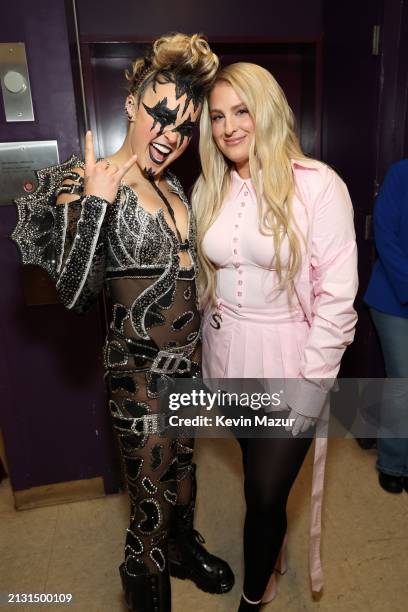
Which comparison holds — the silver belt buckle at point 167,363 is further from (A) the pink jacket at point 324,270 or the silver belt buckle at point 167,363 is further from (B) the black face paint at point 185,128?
(B) the black face paint at point 185,128

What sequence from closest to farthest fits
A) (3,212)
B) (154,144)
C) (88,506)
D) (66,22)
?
(154,144), (66,22), (3,212), (88,506)

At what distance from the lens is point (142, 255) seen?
1.32 meters

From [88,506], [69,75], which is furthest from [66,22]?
[88,506]

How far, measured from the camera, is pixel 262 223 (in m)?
1.36

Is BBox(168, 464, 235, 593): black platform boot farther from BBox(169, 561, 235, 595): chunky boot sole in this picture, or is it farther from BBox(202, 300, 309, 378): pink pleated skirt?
BBox(202, 300, 309, 378): pink pleated skirt

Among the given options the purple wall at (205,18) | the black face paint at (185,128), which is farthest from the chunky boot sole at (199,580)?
the purple wall at (205,18)

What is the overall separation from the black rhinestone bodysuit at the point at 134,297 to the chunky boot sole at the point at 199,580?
0.36 metres

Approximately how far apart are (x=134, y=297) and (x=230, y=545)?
1175 mm

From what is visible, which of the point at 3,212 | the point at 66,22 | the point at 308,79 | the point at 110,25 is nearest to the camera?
the point at 66,22

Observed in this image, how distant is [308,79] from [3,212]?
5.78 ft

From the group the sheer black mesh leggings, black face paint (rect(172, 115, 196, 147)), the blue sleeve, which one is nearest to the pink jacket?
the sheer black mesh leggings

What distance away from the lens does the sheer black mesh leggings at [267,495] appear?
1.38 metres

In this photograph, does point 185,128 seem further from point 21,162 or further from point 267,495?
point 267,495

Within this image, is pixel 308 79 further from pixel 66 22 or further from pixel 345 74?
pixel 66 22
